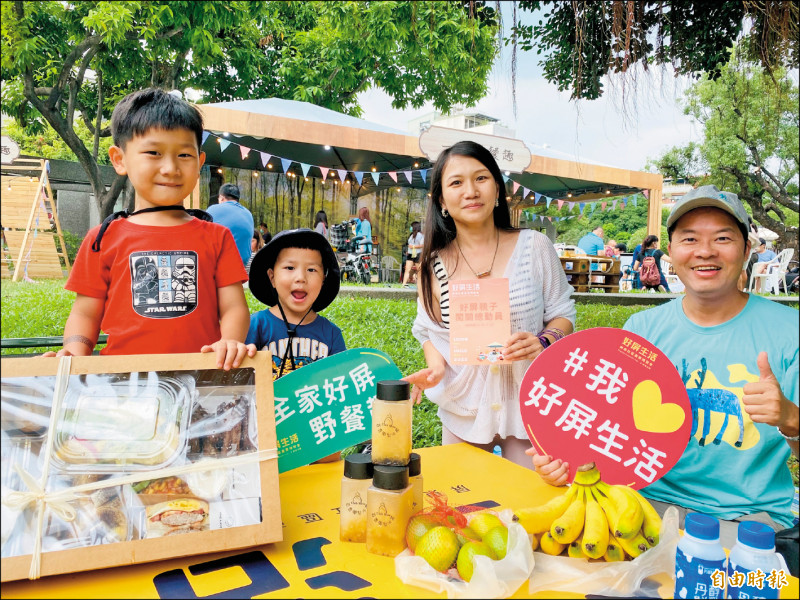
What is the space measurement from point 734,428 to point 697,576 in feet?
2.43

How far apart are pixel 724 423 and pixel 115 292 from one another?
5.66 feet

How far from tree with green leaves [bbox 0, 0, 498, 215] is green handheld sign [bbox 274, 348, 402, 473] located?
3.10 feet

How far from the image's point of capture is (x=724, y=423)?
143cm

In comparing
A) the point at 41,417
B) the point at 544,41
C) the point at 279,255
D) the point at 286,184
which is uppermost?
the point at 286,184

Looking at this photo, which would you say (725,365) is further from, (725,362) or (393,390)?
(393,390)

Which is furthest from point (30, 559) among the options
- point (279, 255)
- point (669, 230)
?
point (669, 230)

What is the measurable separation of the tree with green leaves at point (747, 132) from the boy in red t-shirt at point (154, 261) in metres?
1.51

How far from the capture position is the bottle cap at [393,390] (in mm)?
1042

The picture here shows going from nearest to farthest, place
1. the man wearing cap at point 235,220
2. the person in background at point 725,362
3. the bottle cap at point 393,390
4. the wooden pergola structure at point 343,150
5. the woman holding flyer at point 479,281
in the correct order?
the bottle cap at point 393,390
the person in background at point 725,362
the woman holding flyer at point 479,281
the man wearing cap at point 235,220
the wooden pergola structure at point 343,150

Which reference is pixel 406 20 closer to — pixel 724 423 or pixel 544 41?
pixel 544 41

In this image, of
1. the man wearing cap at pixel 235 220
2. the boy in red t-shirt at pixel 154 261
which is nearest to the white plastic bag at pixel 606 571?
the boy in red t-shirt at pixel 154 261

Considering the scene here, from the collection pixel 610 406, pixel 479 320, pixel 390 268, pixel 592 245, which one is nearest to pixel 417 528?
pixel 610 406

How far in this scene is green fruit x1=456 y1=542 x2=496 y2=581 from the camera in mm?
905

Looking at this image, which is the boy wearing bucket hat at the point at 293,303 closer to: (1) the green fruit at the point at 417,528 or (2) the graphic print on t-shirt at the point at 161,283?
(2) the graphic print on t-shirt at the point at 161,283
